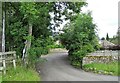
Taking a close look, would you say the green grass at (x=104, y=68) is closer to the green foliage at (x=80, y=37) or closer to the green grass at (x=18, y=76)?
the green foliage at (x=80, y=37)

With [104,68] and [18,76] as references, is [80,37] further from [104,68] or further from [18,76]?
[18,76]

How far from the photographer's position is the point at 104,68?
16.3 m

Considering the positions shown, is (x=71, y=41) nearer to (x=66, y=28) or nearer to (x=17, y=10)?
(x=66, y=28)

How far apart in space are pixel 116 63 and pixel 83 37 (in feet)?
10.1

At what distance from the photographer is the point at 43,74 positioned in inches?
557

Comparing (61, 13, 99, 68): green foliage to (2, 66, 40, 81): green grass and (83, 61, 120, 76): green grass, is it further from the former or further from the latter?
(2, 66, 40, 81): green grass

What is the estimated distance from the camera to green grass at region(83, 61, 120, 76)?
15.3 m

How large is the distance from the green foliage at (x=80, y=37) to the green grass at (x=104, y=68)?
3.76 ft

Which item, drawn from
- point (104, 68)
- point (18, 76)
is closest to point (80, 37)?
point (104, 68)

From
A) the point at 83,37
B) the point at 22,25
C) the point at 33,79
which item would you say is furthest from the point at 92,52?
the point at 33,79

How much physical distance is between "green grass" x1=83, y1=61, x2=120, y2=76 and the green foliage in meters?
1.15

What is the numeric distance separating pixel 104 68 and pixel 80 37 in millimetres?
3266

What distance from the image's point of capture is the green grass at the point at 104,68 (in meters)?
15.3

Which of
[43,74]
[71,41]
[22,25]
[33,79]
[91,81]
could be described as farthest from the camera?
[71,41]
